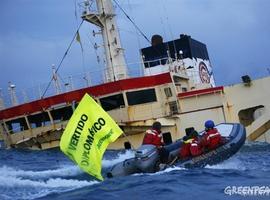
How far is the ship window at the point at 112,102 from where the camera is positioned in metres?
23.2

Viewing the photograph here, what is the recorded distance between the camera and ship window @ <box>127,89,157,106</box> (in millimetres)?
23094

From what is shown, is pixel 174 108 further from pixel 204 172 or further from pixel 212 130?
pixel 204 172

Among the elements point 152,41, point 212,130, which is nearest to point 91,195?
point 212,130

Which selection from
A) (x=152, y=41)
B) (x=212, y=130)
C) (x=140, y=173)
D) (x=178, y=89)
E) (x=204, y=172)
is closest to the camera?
(x=204, y=172)

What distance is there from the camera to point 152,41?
31.2 m

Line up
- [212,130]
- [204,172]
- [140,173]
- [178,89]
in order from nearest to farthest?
[204,172], [140,173], [212,130], [178,89]

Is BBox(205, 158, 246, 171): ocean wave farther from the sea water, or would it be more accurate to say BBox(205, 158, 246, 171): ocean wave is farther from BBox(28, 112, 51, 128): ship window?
BBox(28, 112, 51, 128): ship window

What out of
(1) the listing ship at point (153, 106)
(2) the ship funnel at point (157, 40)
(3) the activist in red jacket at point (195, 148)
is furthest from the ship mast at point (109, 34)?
(3) the activist in red jacket at point (195, 148)

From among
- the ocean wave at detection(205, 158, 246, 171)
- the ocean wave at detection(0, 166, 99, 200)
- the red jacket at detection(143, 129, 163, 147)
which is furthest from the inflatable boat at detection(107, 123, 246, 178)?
the ocean wave at detection(0, 166, 99, 200)

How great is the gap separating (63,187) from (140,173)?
7.18 ft

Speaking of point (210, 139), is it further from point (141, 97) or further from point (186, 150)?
point (141, 97)

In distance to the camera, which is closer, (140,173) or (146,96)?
(140,173)

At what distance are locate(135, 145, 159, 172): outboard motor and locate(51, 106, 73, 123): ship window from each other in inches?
438

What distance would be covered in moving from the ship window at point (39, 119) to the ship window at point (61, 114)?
0.40m
